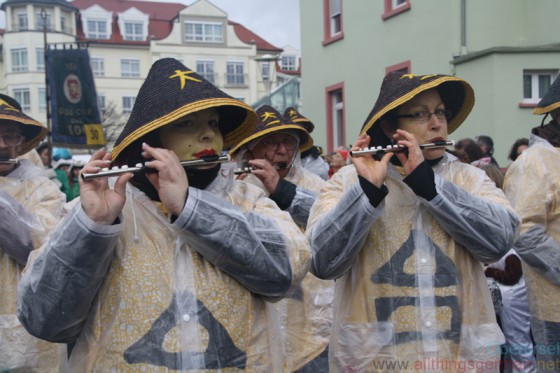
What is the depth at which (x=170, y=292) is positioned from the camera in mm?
2092

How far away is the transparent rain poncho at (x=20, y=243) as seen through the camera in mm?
3346

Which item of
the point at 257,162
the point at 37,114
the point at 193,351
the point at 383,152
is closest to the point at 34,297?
the point at 193,351

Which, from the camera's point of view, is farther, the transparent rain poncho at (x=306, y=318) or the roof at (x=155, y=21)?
the roof at (x=155, y=21)

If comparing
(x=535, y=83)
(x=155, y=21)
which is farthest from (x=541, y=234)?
(x=155, y=21)

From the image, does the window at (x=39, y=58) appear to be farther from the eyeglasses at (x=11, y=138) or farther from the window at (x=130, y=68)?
the eyeglasses at (x=11, y=138)

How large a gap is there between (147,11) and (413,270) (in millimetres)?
53280

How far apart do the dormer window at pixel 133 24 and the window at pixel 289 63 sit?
1259 cm

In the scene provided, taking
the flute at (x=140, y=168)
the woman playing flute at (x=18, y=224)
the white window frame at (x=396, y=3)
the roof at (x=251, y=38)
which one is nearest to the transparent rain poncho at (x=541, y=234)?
the flute at (x=140, y=168)

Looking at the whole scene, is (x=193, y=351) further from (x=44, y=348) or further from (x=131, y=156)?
(x=44, y=348)

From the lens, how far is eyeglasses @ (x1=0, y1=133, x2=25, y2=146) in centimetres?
368

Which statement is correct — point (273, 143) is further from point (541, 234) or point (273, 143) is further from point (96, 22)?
point (96, 22)

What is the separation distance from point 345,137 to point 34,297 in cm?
1410

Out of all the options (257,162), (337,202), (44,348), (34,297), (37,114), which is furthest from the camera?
(37,114)

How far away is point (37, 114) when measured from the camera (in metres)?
45.2
